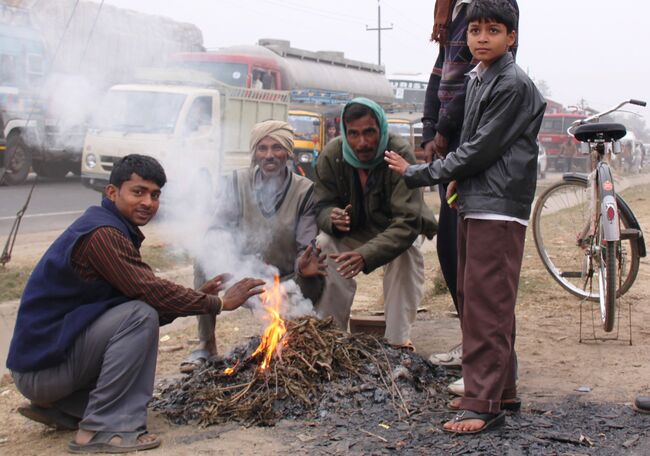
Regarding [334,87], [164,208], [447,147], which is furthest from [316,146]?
[447,147]

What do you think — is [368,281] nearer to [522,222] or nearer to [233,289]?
[233,289]

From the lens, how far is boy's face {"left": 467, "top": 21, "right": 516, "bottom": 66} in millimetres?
3525

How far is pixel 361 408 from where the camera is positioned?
12.8ft

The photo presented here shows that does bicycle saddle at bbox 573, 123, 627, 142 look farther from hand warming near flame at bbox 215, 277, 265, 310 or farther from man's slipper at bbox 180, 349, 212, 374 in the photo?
man's slipper at bbox 180, 349, 212, 374

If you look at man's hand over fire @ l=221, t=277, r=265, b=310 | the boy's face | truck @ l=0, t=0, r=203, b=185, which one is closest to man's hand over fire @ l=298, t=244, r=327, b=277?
man's hand over fire @ l=221, t=277, r=265, b=310

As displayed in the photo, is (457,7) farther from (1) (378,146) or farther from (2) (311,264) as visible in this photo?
(2) (311,264)

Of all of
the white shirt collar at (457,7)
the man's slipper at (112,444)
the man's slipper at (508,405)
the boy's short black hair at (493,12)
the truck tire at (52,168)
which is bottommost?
the man's slipper at (112,444)

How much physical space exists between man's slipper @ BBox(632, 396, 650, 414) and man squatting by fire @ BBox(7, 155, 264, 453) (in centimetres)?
223

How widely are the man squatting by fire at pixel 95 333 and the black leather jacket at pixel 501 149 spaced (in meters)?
1.46

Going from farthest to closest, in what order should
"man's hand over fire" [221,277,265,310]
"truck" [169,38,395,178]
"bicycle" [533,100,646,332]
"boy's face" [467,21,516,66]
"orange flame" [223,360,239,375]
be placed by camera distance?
"truck" [169,38,395,178] → "bicycle" [533,100,646,332] → "orange flame" [223,360,239,375] → "man's hand over fire" [221,277,265,310] → "boy's face" [467,21,516,66]

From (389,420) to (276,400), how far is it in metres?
0.56

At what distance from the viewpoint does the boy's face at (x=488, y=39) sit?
11.6ft

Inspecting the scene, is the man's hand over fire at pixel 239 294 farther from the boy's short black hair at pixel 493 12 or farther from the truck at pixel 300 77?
the truck at pixel 300 77

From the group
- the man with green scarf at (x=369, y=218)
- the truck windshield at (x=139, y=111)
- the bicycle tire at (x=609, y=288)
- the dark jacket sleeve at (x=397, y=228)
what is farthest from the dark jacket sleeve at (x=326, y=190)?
the truck windshield at (x=139, y=111)
